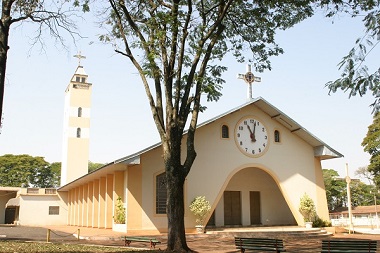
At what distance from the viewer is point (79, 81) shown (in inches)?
1580

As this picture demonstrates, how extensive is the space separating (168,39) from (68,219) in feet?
92.8

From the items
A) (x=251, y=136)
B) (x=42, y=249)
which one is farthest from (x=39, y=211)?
(x=42, y=249)

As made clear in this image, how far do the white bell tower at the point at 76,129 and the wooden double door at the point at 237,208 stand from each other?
56.9 ft

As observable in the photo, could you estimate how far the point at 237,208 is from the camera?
23984 millimetres

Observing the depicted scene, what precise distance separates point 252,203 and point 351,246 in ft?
47.3

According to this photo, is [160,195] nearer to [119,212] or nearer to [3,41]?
[119,212]

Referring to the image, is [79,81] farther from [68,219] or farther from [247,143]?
[247,143]

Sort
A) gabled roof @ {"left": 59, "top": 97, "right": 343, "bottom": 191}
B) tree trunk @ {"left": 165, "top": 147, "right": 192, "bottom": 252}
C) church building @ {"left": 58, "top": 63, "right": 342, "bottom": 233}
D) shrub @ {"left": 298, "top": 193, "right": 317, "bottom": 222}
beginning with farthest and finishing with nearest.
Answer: shrub @ {"left": 298, "top": 193, "right": 317, "bottom": 222}
gabled roof @ {"left": 59, "top": 97, "right": 343, "bottom": 191}
church building @ {"left": 58, "top": 63, "right": 342, "bottom": 233}
tree trunk @ {"left": 165, "top": 147, "right": 192, "bottom": 252}

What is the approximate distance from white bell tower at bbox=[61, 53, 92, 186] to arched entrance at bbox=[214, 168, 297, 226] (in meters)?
17.4

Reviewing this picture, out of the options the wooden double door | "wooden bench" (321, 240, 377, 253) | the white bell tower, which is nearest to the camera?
"wooden bench" (321, 240, 377, 253)

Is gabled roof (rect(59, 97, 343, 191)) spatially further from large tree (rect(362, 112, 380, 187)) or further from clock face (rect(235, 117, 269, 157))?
large tree (rect(362, 112, 380, 187))

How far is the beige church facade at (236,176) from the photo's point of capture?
63.9 feet

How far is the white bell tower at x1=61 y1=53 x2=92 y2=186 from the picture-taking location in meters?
37.3

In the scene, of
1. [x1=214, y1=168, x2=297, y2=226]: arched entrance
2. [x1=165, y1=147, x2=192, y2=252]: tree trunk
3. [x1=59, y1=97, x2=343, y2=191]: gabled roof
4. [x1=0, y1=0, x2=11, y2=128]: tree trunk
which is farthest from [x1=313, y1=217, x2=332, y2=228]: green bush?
[x1=0, y1=0, x2=11, y2=128]: tree trunk
